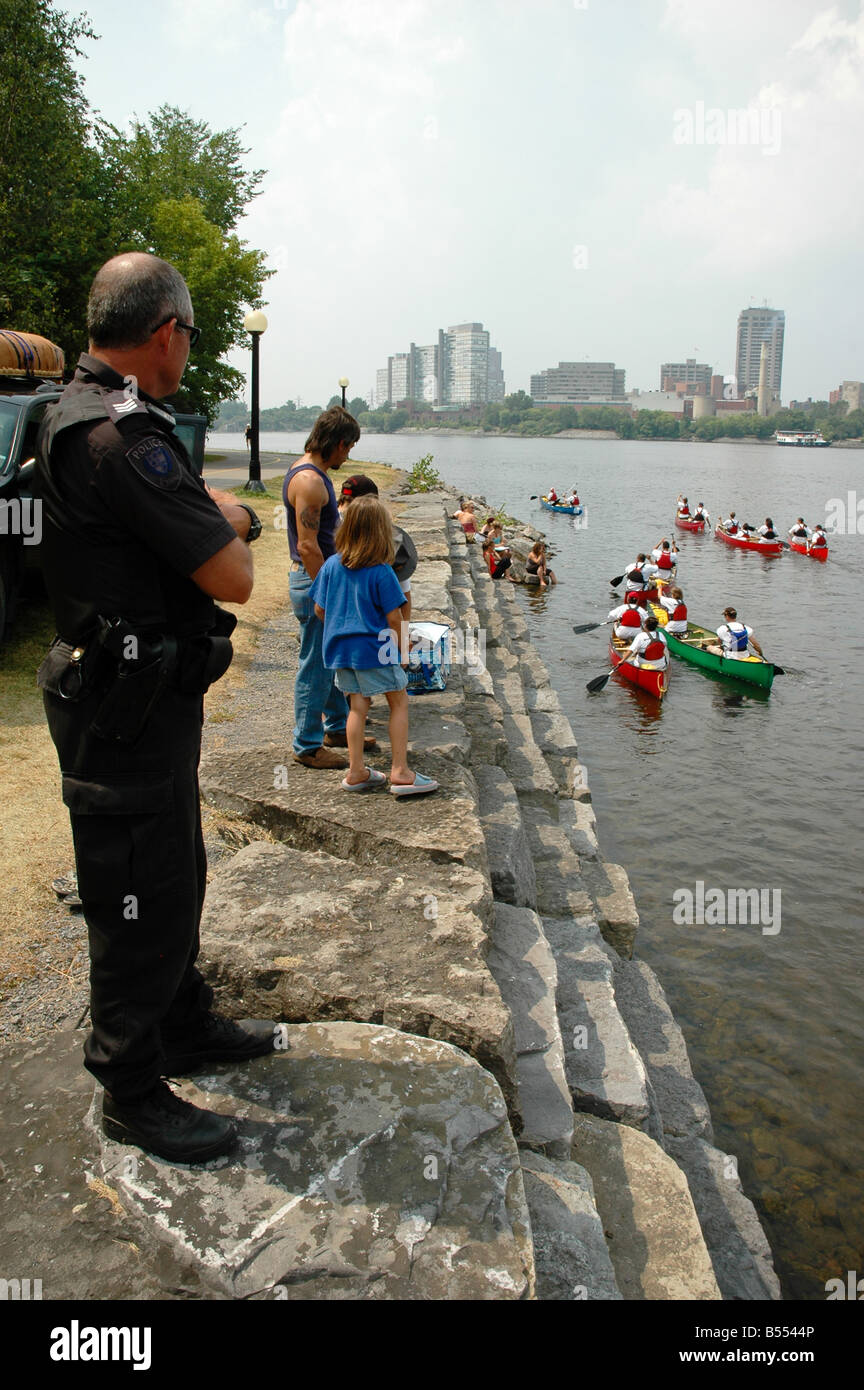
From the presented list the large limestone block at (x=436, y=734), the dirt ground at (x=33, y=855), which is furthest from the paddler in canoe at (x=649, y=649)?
the large limestone block at (x=436, y=734)

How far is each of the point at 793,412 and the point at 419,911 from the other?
193197 mm

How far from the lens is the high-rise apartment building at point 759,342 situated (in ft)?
609

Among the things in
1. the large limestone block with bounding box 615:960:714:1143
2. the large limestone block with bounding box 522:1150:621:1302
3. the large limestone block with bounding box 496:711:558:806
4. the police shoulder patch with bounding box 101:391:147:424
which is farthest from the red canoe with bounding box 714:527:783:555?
the police shoulder patch with bounding box 101:391:147:424

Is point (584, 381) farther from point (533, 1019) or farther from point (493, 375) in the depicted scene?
point (533, 1019)

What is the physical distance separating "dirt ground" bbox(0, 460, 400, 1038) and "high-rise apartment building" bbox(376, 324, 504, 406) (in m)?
183

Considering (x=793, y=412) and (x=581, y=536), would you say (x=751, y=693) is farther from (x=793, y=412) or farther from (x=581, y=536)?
(x=793, y=412)

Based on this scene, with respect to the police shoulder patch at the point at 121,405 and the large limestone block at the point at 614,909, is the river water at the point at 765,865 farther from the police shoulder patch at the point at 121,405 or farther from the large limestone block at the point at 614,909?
the police shoulder patch at the point at 121,405

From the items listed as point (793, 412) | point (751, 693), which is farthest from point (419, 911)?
point (793, 412)

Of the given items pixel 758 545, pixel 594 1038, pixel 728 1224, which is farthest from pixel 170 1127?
pixel 758 545

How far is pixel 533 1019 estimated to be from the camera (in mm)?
3885

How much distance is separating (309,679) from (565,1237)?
2.95 meters
